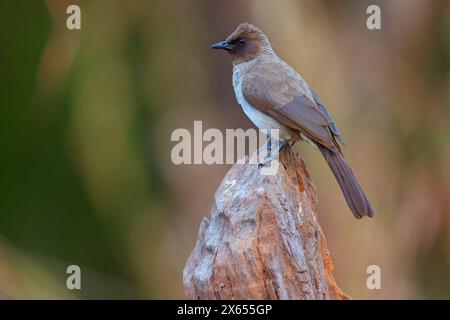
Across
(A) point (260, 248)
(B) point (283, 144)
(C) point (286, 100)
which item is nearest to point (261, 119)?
(C) point (286, 100)

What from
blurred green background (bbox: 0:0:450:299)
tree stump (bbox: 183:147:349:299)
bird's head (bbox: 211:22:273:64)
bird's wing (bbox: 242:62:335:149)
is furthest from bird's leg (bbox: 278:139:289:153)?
blurred green background (bbox: 0:0:450:299)

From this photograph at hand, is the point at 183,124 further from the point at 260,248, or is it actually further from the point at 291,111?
the point at 260,248

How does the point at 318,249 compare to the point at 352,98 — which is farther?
the point at 352,98

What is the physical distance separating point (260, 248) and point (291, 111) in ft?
5.91

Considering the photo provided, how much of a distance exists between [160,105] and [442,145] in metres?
2.92

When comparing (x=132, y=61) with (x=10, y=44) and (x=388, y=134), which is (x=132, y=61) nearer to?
(x=10, y=44)

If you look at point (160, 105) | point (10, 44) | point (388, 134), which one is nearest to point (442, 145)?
point (388, 134)

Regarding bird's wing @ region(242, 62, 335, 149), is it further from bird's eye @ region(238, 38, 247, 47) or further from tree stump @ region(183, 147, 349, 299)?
tree stump @ region(183, 147, 349, 299)

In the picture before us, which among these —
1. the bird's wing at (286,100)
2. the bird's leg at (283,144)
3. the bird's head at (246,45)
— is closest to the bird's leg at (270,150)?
the bird's leg at (283,144)

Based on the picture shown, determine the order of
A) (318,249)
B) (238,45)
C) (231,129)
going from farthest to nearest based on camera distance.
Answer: (231,129), (238,45), (318,249)

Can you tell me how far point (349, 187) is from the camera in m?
5.80

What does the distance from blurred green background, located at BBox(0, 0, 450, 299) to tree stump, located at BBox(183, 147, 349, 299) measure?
4.02 metres

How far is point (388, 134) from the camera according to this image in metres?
9.06

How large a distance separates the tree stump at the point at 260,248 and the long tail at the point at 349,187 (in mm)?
750
